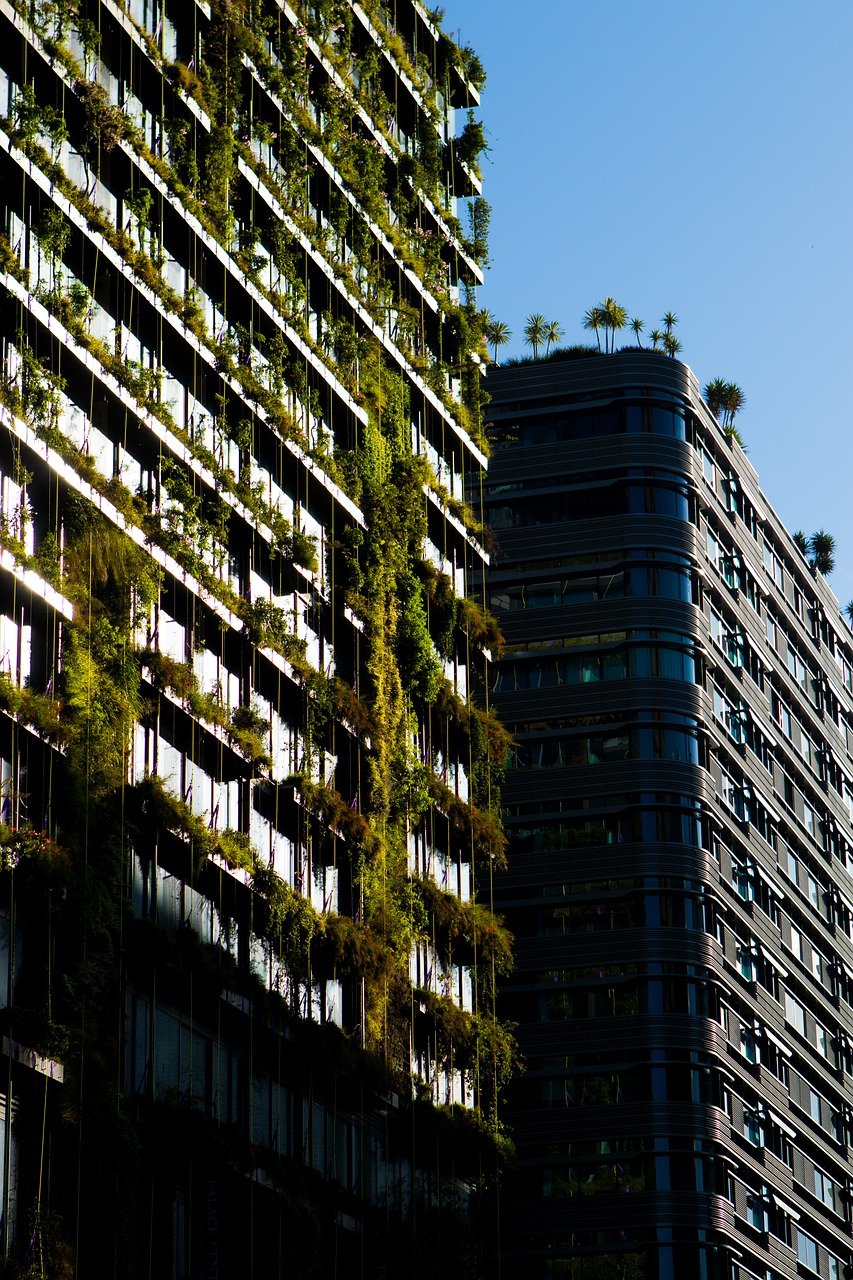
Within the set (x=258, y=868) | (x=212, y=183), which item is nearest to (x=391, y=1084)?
(x=258, y=868)

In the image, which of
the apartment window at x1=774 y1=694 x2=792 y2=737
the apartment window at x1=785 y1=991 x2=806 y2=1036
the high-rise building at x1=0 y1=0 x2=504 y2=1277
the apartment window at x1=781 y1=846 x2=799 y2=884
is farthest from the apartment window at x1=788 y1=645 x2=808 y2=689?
the high-rise building at x1=0 y1=0 x2=504 y2=1277

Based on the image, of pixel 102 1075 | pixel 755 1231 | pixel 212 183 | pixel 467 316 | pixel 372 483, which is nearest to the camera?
pixel 102 1075

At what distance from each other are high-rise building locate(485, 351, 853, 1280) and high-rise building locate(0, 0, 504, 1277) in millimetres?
18920

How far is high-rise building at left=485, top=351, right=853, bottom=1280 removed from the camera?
82.5 metres

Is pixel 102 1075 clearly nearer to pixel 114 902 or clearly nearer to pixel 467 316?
pixel 114 902

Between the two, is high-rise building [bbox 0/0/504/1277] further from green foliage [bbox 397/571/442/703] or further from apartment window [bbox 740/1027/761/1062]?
apartment window [bbox 740/1027/761/1062]

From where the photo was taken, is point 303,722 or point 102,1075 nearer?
point 102,1075

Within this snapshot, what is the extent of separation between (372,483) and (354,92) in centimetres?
1101

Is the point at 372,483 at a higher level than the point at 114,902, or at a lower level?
higher

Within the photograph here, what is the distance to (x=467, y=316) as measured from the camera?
233 ft

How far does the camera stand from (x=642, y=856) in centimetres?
8619

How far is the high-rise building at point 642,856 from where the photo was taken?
82.5 m

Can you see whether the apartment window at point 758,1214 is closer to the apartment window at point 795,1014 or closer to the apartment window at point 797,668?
the apartment window at point 795,1014

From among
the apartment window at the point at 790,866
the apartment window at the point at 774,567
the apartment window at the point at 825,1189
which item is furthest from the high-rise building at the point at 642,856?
the apartment window at the point at 774,567
